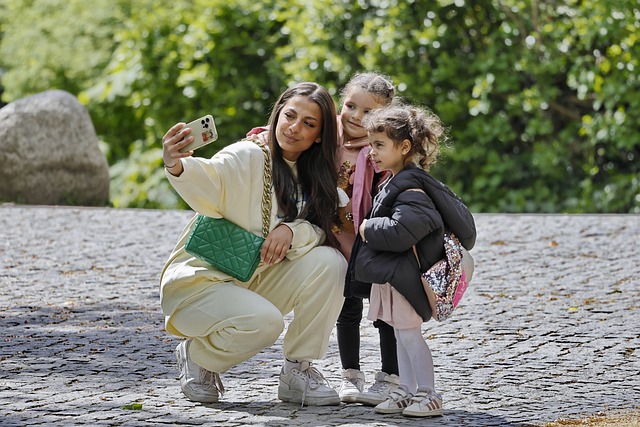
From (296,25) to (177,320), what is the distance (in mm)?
7519

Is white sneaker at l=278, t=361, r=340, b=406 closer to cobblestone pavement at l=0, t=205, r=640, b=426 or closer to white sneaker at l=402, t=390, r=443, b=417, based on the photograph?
cobblestone pavement at l=0, t=205, r=640, b=426

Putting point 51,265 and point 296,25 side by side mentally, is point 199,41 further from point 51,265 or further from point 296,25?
point 51,265

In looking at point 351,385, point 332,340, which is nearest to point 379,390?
point 351,385

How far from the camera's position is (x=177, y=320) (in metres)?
4.48

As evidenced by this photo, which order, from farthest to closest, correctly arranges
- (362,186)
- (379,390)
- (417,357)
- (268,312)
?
(362,186) < (379,390) < (268,312) < (417,357)

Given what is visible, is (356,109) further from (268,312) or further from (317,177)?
(268,312)

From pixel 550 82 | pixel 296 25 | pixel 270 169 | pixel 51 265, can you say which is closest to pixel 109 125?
pixel 296 25

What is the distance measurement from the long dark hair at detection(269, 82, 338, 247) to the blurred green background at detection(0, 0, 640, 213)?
547cm

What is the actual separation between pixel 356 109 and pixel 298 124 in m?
0.26

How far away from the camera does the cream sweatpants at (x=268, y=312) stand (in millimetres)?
4359

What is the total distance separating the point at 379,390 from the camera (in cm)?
449

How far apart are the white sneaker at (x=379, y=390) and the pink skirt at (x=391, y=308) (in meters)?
0.29

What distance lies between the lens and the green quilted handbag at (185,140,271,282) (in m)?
4.42

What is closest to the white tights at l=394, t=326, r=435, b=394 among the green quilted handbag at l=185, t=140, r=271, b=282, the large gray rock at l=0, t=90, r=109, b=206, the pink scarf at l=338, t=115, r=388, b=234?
the pink scarf at l=338, t=115, r=388, b=234
